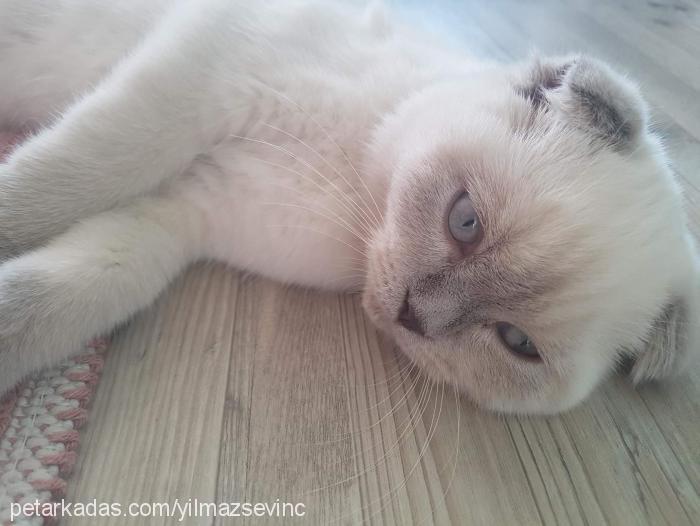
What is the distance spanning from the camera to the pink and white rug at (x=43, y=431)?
2.17 feet

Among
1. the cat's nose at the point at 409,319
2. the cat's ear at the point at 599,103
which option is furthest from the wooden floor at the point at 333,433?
the cat's ear at the point at 599,103

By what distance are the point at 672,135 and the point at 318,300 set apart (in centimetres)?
128

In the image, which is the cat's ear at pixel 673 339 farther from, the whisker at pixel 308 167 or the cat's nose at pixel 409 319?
the whisker at pixel 308 167

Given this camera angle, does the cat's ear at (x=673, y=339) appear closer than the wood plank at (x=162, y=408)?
No

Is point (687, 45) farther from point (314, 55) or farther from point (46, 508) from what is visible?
point (46, 508)

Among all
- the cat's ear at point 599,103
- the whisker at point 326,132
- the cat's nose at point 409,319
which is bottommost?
the cat's nose at point 409,319

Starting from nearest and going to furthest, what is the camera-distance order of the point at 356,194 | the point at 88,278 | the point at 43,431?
the point at 43,431 < the point at 88,278 < the point at 356,194

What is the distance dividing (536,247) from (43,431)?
2.53 feet

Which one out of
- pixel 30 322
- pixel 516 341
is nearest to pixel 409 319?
pixel 516 341

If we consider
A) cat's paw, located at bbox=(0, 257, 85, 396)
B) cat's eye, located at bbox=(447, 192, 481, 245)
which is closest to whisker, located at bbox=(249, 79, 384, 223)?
cat's eye, located at bbox=(447, 192, 481, 245)

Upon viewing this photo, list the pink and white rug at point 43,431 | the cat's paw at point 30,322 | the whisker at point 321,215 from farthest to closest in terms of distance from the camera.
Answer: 1. the whisker at point 321,215
2. the cat's paw at point 30,322
3. the pink and white rug at point 43,431

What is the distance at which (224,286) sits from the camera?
1.04 metres

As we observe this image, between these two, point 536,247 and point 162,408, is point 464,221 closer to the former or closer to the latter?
point 536,247

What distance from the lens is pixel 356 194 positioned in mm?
1038
